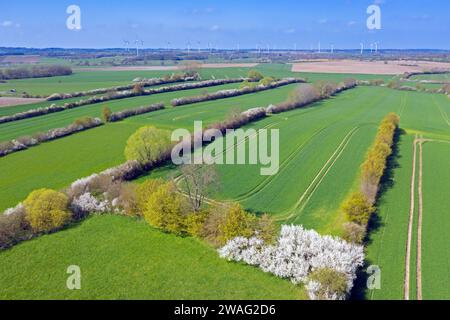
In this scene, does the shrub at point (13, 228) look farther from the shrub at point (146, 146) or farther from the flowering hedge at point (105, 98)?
the flowering hedge at point (105, 98)

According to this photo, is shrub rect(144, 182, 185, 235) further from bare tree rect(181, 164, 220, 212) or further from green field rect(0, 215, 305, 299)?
bare tree rect(181, 164, 220, 212)

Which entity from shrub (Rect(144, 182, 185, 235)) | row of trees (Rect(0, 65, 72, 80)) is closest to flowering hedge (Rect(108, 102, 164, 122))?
shrub (Rect(144, 182, 185, 235))

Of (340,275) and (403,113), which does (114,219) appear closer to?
(340,275)

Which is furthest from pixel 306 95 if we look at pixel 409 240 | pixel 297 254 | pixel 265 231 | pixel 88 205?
pixel 297 254

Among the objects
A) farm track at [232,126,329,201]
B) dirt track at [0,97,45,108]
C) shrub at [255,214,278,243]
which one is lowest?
shrub at [255,214,278,243]

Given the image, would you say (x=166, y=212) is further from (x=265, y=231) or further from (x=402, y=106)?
(x=402, y=106)

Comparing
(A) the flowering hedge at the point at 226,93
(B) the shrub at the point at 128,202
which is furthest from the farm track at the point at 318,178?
(A) the flowering hedge at the point at 226,93
